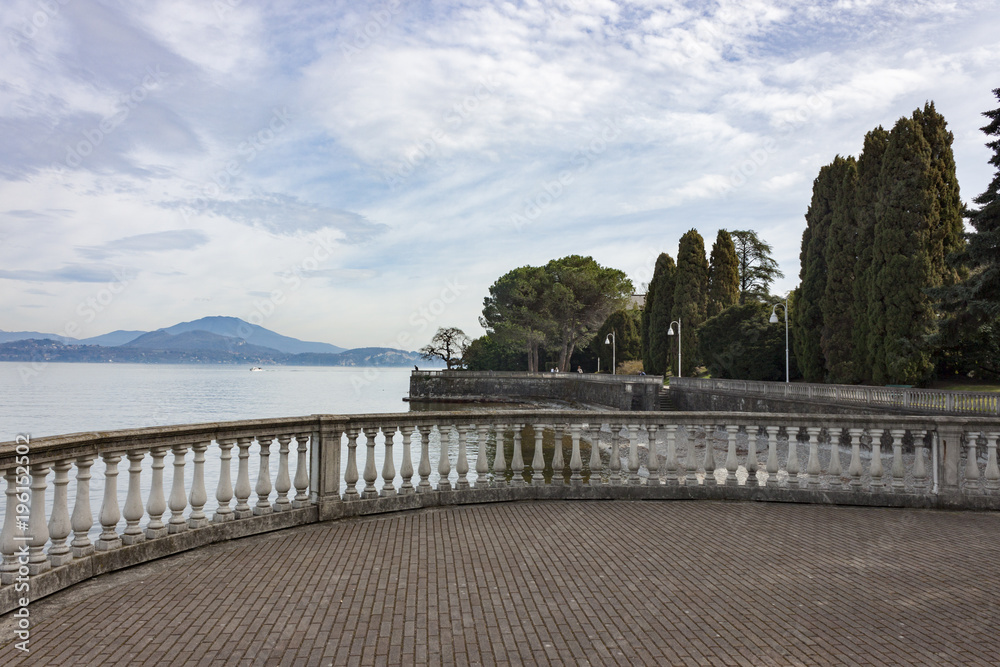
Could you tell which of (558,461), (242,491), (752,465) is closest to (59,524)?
(242,491)

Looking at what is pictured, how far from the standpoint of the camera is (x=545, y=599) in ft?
13.3

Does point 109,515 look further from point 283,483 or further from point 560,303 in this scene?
point 560,303

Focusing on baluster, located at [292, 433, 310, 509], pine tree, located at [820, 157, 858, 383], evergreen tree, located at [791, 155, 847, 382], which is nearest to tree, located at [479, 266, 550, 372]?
evergreen tree, located at [791, 155, 847, 382]

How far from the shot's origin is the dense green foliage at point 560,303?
7188cm

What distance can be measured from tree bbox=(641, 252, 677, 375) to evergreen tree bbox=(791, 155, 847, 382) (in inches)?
748

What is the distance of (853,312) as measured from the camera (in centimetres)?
3275

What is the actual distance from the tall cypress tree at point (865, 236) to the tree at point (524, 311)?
40650mm

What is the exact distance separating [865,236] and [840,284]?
303 cm

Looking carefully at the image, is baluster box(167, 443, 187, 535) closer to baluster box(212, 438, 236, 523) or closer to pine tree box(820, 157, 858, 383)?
baluster box(212, 438, 236, 523)

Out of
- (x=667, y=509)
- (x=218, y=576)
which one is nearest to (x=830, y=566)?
(x=667, y=509)

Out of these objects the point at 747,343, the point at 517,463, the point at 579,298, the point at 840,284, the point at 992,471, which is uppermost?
the point at 579,298

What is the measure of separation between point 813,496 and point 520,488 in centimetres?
325

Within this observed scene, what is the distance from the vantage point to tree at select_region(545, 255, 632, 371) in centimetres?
7169

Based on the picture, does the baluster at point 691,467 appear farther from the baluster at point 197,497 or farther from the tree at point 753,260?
the tree at point 753,260
